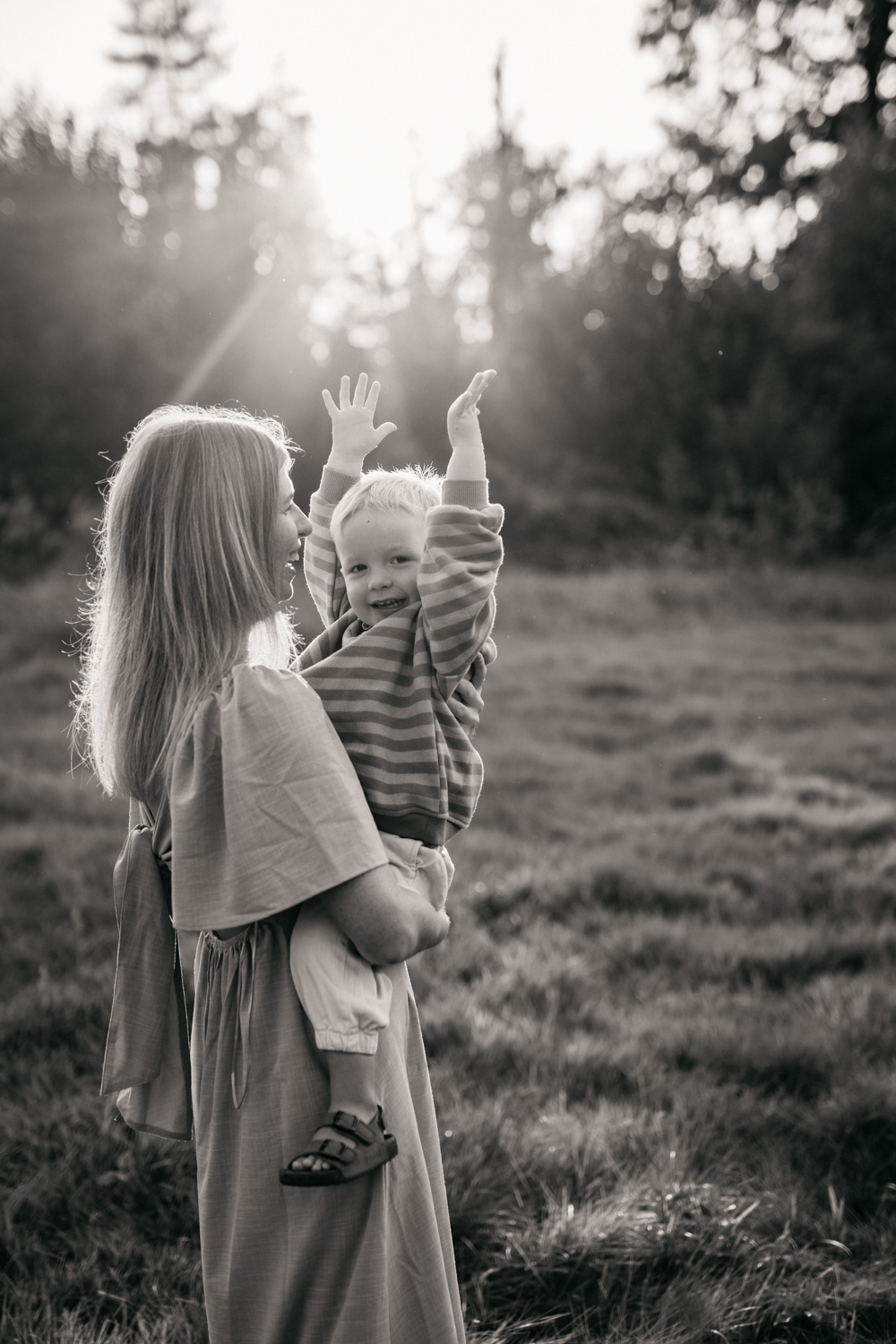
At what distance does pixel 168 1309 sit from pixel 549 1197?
3.13 ft

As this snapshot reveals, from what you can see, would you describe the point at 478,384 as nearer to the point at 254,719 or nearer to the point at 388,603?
the point at 388,603

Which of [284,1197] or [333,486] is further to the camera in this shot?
[333,486]

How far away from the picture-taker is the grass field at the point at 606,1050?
2533 millimetres

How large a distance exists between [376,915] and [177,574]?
0.62 metres

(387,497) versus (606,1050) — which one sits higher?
(387,497)

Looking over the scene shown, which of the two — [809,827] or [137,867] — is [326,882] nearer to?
[137,867]

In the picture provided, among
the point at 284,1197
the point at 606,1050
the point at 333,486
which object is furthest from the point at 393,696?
the point at 606,1050

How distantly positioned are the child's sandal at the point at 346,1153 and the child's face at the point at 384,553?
0.82 m

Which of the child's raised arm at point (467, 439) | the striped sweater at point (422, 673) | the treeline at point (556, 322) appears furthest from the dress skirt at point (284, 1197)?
the treeline at point (556, 322)

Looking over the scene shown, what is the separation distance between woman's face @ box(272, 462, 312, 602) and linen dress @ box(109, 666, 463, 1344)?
23cm

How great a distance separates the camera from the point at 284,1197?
1673 millimetres

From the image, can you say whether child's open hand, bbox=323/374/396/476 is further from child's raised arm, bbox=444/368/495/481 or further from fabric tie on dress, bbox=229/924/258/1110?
fabric tie on dress, bbox=229/924/258/1110

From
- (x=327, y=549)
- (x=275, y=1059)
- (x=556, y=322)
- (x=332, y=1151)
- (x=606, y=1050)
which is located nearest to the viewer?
(x=332, y=1151)

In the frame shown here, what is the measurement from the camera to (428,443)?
18.8 meters
